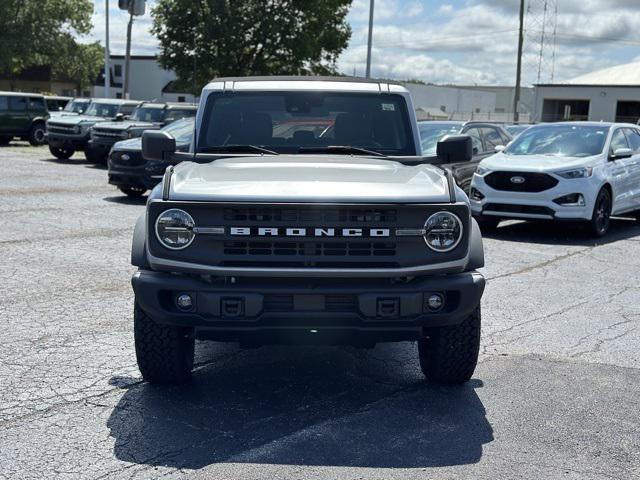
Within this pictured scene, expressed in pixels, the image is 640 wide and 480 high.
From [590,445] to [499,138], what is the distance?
12.3 metres

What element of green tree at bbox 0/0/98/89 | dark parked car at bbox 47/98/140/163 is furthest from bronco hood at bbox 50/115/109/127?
green tree at bbox 0/0/98/89

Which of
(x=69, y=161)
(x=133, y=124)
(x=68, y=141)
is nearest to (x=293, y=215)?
(x=133, y=124)

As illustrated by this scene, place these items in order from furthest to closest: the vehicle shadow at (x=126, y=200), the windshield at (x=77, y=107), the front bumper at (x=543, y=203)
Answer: the windshield at (x=77, y=107)
the vehicle shadow at (x=126, y=200)
the front bumper at (x=543, y=203)

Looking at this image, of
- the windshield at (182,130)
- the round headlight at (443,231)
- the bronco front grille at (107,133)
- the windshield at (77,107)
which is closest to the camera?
the round headlight at (443,231)

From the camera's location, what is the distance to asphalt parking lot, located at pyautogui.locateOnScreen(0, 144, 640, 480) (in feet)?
13.4

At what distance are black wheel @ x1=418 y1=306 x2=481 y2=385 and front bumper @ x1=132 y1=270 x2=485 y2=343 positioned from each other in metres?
0.43

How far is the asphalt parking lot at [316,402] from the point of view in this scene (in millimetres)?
4082

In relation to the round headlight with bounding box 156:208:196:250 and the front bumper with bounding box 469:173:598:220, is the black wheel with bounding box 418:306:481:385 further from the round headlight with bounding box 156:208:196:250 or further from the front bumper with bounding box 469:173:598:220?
the front bumper with bounding box 469:173:598:220

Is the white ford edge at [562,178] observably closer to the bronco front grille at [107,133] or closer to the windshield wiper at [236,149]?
the windshield wiper at [236,149]

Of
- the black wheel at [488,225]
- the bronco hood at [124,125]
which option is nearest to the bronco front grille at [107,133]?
the bronco hood at [124,125]

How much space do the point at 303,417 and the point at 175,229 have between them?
124 centimetres

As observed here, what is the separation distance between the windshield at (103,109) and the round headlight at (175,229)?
23.2 meters

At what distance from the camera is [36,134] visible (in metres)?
30.5

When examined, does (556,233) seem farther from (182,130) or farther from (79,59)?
(79,59)
